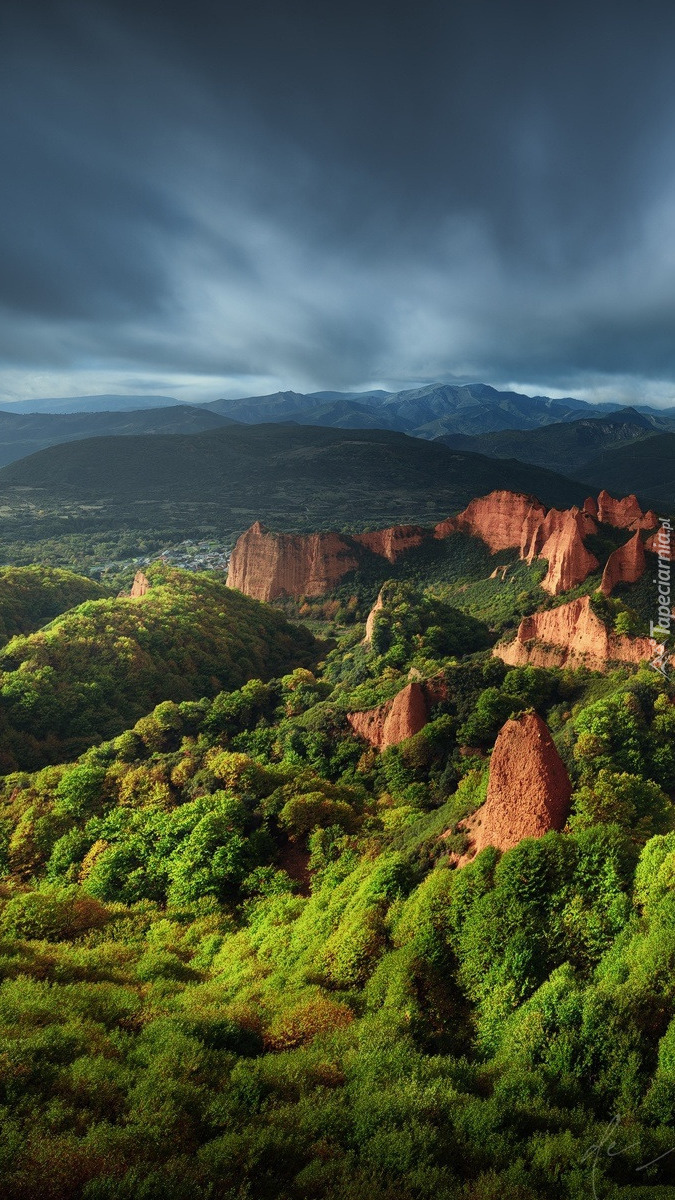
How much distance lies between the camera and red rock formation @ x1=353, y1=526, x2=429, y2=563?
107438mm

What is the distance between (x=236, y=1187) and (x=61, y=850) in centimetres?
2309

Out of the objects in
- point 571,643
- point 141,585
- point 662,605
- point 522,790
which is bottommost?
point 522,790

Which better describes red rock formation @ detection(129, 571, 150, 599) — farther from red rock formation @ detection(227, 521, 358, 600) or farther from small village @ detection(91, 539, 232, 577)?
small village @ detection(91, 539, 232, 577)

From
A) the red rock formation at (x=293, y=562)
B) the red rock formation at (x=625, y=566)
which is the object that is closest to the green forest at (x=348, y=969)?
the red rock formation at (x=625, y=566)

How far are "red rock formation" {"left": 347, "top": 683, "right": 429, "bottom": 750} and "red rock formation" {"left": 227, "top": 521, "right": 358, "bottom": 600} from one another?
64348 mm

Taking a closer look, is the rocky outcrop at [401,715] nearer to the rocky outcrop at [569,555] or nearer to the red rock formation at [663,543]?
the red rock formation at [663,543]

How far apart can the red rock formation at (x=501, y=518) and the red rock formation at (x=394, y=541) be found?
787 centimetres

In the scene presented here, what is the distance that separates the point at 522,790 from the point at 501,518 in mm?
79605

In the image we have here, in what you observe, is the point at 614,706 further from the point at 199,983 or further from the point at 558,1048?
the point at 199,983

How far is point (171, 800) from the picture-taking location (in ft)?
107

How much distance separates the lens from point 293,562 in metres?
107

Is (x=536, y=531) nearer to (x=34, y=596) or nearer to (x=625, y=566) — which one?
(x=625, y=566)

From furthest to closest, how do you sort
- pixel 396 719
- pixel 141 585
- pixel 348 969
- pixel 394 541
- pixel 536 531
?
pixel 394 541 < pixel 141 585 < pixel 536 531 < pixel 396 719 < pixel 348 969

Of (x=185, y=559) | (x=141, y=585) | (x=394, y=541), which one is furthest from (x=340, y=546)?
(x=185, y=559)
